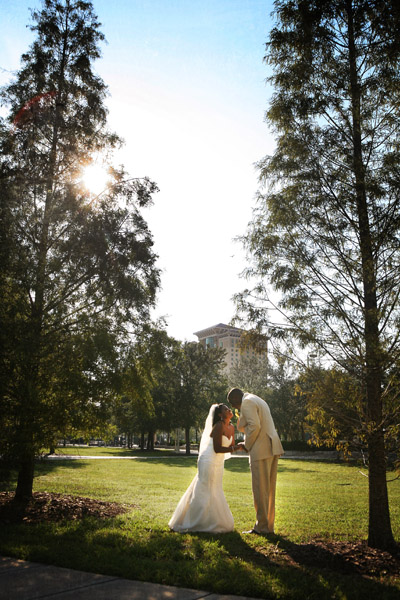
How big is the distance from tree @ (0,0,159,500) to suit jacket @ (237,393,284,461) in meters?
2.98

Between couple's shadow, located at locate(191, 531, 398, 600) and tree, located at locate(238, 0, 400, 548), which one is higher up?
tree, located at locate(238, 0, 400, 548)

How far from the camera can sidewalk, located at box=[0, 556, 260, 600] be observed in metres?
3.98

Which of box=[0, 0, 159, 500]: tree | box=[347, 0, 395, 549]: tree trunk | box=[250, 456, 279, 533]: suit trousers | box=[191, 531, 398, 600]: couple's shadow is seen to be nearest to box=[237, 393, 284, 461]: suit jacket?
box=[250, 456, 279, 533]: suit trousers

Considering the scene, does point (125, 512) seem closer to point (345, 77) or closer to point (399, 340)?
point (399, 340)

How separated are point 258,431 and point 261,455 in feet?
1.23

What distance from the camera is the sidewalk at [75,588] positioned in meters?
3.98

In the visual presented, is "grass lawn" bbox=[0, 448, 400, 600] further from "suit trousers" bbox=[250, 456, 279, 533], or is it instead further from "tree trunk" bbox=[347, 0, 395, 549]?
"tree trunk" bbox=[347, 0, 395, 549]

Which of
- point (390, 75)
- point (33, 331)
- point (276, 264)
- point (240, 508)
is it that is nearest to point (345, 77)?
point (390, 75)

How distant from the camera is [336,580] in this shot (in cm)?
471

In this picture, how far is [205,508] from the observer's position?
718 cm

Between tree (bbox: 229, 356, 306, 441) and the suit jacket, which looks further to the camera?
tree (bbox: 229, 356, 306, 441)

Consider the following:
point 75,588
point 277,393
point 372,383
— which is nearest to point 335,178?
point 372,383

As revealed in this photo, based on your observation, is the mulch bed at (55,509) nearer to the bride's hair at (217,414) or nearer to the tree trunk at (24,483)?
the tree trunk at (24,483)

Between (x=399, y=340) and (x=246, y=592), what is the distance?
429 centimetres
